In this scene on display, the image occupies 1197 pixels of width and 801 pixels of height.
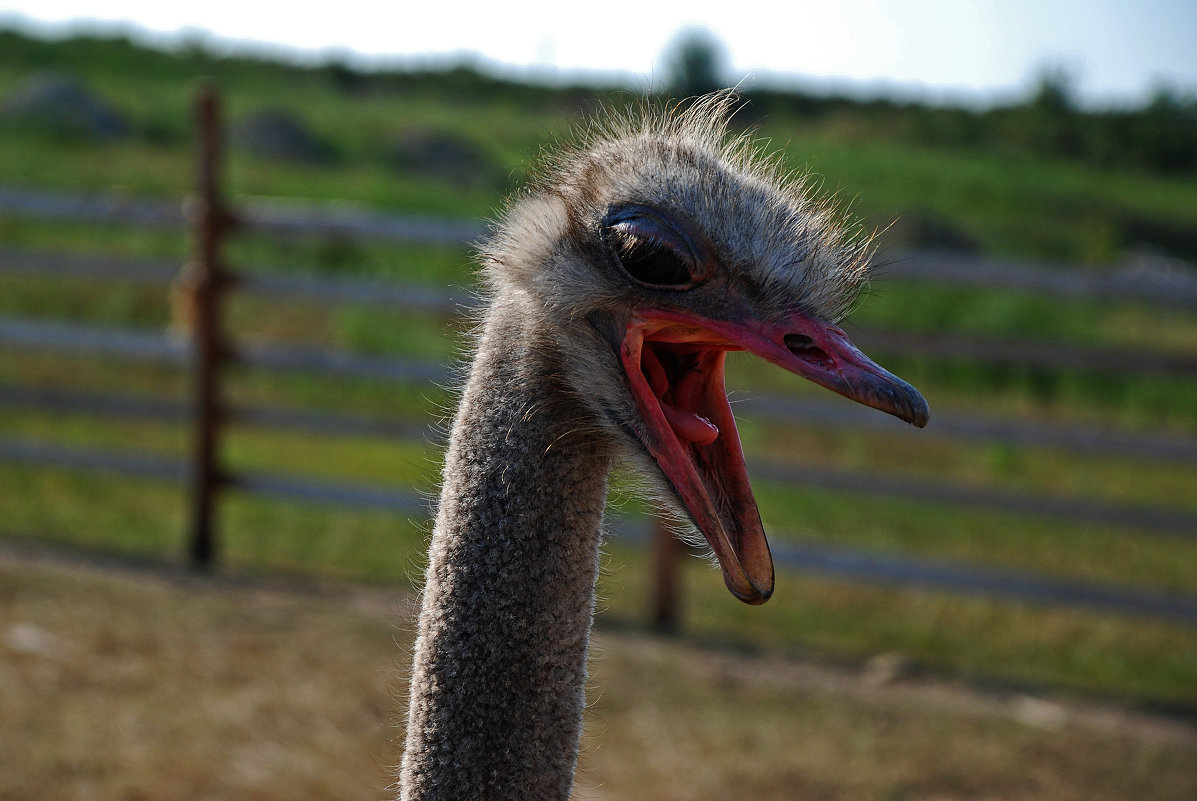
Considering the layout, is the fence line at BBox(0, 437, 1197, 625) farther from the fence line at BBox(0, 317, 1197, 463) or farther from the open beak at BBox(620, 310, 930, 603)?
the open beak at BBox(620, 310, 930, 603)

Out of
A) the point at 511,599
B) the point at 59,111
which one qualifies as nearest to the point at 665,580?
the point at 511,599

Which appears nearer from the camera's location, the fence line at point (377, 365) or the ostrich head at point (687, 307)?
the ostrich head at point (687, 307)

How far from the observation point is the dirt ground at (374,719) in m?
3.27

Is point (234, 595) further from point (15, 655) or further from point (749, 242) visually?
point (749, 242)

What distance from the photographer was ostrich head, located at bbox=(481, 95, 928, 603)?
1.21 meters

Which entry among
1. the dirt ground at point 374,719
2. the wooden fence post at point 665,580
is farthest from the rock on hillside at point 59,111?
the wooden fence post at point 665,580

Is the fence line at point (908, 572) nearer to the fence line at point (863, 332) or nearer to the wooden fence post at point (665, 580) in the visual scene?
the wooden fence post at point (665, 580)

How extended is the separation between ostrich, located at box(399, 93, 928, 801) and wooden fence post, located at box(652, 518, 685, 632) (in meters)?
3.08

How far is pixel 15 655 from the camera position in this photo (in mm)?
3828

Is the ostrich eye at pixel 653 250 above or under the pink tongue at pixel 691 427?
above

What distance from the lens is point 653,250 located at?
1.23m

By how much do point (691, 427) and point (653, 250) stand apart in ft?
0.57

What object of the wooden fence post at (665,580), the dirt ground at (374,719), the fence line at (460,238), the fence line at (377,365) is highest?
the fence line at (460,238)

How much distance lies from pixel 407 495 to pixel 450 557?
368 cm
